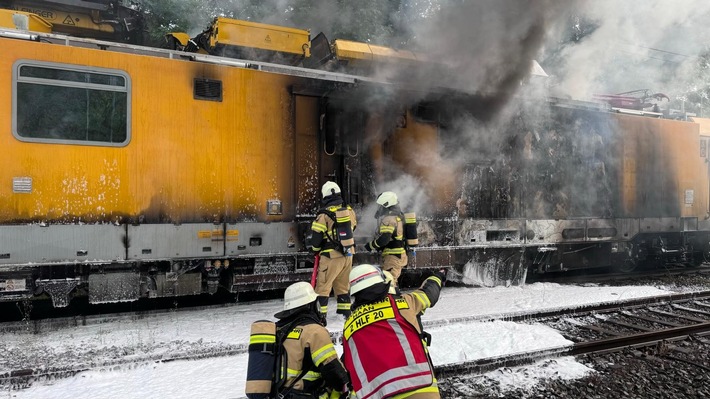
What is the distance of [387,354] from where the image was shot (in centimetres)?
261

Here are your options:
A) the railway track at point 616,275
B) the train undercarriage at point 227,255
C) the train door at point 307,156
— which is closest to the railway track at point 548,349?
the train undercarriage at point 227,255

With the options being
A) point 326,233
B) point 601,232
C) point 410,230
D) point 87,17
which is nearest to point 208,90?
point 326,233

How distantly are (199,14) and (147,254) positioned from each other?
49.6ft

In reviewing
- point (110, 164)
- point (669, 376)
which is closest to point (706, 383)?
point (669, 376)

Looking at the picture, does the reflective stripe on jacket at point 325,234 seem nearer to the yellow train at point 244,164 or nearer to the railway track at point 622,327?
the yellow train at point 244,164

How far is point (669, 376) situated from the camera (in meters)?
4.88

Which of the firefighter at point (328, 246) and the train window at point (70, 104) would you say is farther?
the firefighter at point (328, 246)

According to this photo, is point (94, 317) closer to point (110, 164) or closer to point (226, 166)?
point (110, 164)

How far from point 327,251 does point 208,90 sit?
2.59 metres

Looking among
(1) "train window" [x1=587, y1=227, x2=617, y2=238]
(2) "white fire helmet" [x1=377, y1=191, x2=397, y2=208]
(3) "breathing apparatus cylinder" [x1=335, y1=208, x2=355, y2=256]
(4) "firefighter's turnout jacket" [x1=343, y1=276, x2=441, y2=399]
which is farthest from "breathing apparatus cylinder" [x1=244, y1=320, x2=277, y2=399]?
(1) "train window" [x1=587, y1=227, x2=617, y2=238]

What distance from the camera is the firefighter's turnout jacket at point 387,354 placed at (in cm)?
256

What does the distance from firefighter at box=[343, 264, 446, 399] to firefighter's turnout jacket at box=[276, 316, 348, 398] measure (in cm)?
9

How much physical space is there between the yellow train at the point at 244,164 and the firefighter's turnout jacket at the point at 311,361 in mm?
3786

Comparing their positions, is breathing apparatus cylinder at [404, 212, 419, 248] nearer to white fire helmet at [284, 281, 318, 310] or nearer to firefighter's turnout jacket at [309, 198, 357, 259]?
firefighter's turnout jacket at [309, 198, 357, 259]
